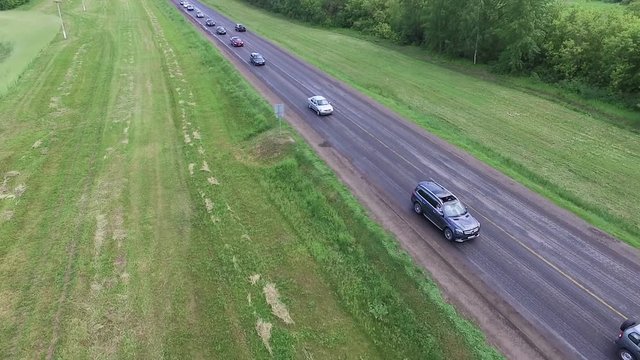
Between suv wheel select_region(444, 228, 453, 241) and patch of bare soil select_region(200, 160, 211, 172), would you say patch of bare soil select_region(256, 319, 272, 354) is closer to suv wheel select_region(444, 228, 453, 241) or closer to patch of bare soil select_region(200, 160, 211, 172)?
suv wheel select_region(444, 228, 453, 241)

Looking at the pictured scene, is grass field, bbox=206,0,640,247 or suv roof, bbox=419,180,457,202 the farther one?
grass field, bbox=206,0,640,247

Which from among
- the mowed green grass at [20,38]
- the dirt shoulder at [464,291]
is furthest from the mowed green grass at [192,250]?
the mowed green grass at [20,38]

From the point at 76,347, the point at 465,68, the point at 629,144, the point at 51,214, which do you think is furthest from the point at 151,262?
the point at 465,68

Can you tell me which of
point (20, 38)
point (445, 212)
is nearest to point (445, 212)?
point (445, 212)

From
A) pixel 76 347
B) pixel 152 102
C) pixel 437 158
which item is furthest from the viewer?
pixel 152 102

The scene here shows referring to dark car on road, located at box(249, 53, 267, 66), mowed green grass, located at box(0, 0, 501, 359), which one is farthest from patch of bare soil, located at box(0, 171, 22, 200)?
dark car on road, located at box(249, 53, 267, 66)

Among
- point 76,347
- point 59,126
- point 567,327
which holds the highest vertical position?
point 59,126

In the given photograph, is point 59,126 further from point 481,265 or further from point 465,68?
point 465,68
